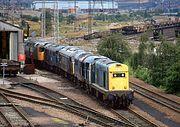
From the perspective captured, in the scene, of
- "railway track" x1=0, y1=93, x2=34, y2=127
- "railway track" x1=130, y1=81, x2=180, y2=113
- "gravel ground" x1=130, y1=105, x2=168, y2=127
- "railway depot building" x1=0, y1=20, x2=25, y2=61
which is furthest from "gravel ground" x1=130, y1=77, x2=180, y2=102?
"railway depot building" x1=0, y1=20, x2=25, y2=61

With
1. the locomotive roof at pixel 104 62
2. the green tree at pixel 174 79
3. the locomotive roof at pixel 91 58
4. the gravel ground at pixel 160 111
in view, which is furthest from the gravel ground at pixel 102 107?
the locomotive roof at pixel 104 62

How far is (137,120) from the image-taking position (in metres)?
23.8

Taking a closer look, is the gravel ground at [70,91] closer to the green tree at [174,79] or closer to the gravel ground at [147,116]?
the gravel ground at [147,116]

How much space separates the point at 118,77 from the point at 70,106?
324 cm

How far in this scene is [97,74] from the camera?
1169 inches

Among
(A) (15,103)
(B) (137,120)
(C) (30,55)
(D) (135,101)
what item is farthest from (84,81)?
(C) (30,55)

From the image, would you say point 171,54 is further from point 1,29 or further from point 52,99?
point 1,29

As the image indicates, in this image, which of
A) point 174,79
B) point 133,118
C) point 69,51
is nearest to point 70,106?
point 133,118

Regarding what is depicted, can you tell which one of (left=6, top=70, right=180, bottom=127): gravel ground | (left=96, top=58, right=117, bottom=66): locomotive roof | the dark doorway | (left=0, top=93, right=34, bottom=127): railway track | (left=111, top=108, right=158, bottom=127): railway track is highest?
(left=96, top=58, right=117, bottom=66): locomotive roof

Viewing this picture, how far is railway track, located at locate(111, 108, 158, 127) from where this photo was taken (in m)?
22.5

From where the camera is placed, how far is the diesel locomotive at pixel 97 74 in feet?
88.5

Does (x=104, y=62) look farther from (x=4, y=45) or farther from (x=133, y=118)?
(x=4, y=45)

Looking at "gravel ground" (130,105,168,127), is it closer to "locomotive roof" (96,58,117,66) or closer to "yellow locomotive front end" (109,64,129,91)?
"yellow locomotive front end" (109,64,129,91)

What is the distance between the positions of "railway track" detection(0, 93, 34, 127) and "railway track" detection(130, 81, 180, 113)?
28.7 feet
